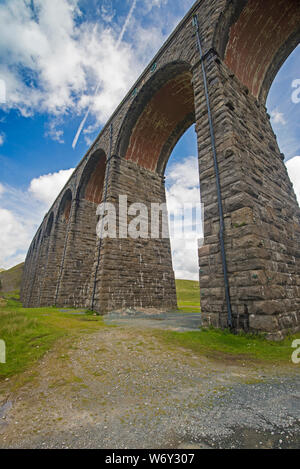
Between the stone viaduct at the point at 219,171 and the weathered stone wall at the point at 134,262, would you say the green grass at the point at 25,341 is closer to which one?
the stone viaduct at the point at 219,171

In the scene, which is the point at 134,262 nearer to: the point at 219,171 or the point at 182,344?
the point at 219,171

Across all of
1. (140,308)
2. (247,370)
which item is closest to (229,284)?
(247,370)

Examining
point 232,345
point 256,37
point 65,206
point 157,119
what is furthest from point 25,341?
point 65,206

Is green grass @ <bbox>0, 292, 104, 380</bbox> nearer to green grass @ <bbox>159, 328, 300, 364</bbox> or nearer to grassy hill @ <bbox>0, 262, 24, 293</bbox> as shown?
green grass @ <bbox>159, 328, 300, 364</bbox>

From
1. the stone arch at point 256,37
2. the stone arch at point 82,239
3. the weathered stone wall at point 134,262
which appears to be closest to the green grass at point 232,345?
the weathered stone wall at point 134,262

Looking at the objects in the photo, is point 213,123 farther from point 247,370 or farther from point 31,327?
point 31,327

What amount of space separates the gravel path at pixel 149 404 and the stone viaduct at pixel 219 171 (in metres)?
1.66

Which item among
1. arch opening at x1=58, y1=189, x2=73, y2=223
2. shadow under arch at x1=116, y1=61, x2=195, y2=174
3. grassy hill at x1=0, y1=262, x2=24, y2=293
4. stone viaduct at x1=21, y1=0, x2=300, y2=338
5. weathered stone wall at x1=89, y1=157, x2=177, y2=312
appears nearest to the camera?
stone viaduct at x1=21, y1=0, x2=300, y2=338

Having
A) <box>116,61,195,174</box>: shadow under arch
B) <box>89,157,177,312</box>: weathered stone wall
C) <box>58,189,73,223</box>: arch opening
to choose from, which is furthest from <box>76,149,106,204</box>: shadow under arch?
<box>89,157,177,312</box>: weathered stone wall

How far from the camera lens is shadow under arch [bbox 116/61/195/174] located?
30.7ft

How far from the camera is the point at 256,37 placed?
6.69 metres

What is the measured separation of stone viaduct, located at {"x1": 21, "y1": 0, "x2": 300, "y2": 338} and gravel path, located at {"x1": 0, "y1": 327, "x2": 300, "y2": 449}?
166 centimetres

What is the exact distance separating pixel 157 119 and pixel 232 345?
10.7 m

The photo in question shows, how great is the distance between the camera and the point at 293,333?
367 centimetres
